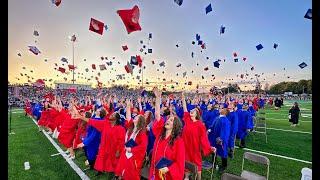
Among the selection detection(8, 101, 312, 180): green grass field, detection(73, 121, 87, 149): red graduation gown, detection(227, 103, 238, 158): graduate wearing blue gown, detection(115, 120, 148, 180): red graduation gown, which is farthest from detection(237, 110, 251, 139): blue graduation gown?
detection(115, 120, 148, 180): red graduation gown

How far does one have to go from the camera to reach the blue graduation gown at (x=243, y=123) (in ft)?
24.9

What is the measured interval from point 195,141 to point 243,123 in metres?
3.48

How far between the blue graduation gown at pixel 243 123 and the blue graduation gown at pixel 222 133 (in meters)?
2.20

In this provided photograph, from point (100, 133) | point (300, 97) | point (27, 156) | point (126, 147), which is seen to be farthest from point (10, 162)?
point (300, 97)

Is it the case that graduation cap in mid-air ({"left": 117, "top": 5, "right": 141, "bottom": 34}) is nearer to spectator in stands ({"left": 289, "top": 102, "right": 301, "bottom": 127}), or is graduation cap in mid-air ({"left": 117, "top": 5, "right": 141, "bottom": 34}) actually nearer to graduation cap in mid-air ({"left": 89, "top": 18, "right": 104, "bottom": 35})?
graduation cap in mid-air ({"left": 89, "top": 18, "right": 104, "bottom": 35})

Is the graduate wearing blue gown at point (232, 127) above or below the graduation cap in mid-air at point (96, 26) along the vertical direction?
below

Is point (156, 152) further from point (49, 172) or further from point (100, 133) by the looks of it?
point (49, 172)

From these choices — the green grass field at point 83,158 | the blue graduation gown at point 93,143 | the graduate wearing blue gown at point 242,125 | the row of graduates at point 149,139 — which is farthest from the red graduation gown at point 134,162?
the graduate wearing blue gown at point 242,125

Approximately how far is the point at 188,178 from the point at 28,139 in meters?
7.02

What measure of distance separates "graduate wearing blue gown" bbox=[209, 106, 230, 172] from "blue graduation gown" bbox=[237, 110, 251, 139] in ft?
7.21

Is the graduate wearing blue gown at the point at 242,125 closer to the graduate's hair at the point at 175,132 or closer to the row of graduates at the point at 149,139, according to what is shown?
the row of graduates at the point at 149,139

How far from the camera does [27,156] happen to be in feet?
22.0

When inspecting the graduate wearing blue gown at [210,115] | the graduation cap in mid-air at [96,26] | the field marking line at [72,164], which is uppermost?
the graduation cap in mid-air at [96,26]

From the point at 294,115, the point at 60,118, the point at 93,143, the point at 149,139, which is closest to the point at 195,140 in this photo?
the point at 149,139
